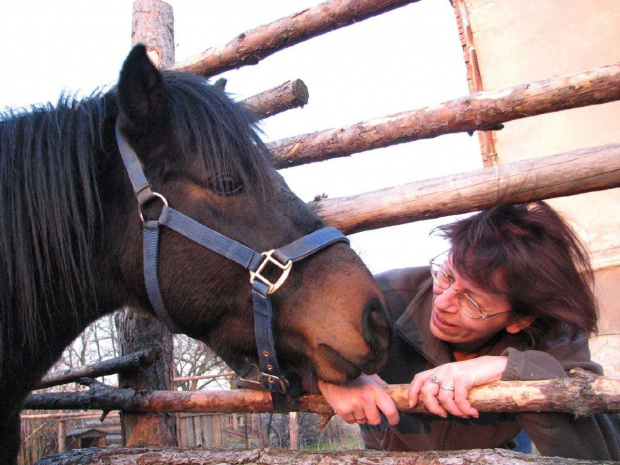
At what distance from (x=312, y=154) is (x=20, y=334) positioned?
5.35 feet

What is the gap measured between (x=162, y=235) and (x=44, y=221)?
1.32 ft

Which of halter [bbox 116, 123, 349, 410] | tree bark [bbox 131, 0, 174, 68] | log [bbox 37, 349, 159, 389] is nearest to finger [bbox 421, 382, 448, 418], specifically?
halter [bbox 116, 123, 349, 410]

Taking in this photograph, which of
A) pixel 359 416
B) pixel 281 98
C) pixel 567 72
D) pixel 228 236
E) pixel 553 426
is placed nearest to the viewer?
pixel 553 426

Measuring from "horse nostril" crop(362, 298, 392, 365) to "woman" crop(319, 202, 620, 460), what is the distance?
96 millimetres

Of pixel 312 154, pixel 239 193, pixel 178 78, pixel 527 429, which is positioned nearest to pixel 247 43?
pixel 312 154

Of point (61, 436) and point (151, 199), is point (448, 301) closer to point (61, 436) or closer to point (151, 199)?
point (151, 199)

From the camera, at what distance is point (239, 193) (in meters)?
1.74

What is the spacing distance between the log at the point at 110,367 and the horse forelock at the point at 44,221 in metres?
0.72

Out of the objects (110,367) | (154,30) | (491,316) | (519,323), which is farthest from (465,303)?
(154,30)

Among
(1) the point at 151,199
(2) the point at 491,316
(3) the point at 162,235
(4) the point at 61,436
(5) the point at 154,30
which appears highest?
(5) the point at 154,30

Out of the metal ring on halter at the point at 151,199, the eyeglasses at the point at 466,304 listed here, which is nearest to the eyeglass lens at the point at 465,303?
the eyeglasses at the point at 466,304

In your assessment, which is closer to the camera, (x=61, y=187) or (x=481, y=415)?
(x=61, y=187)

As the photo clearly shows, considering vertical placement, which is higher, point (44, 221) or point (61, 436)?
point (44, 221)

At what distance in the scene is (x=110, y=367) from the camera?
2.61 meters
